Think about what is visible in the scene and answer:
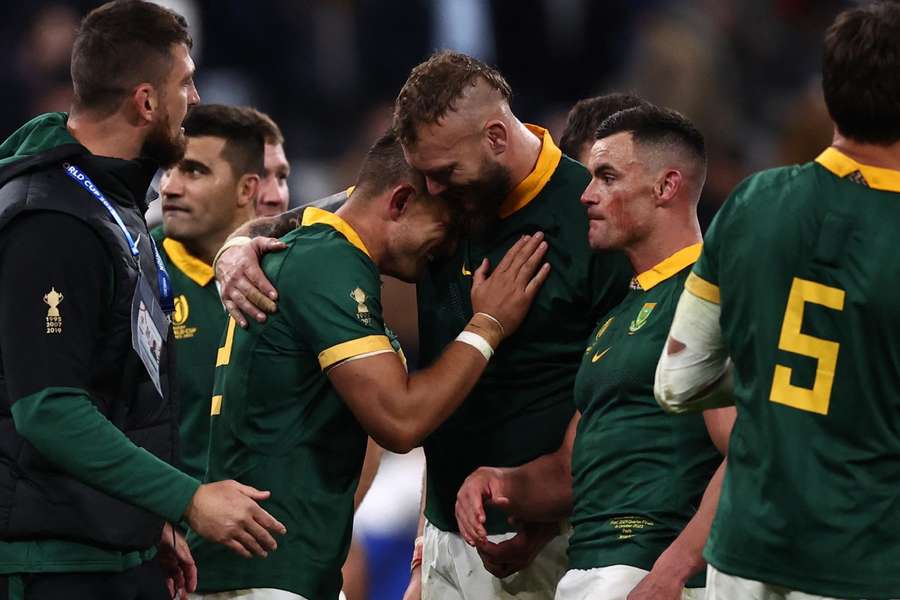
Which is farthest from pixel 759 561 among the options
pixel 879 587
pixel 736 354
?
pixel 736 354

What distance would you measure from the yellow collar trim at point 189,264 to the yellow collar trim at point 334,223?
66.4 inches

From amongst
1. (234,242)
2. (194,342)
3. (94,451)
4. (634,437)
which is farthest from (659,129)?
(194,342)

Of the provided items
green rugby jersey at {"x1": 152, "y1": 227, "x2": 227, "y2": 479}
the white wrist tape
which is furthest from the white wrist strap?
green rugby jersey at {"x1": 152, "y1": 227, "x2": 227, "y2": 479}

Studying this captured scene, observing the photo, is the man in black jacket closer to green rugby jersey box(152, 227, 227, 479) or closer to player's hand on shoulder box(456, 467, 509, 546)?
player's hand on shoulder box(456, 467, 509, 546)

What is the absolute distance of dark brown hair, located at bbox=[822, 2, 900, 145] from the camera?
2.71 m

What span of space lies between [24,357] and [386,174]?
3.79 ft

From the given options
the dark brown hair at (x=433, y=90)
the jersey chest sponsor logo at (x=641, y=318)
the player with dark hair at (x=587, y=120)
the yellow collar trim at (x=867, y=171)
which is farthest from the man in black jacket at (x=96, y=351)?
the yellow collar trim at (x=867, y=171)

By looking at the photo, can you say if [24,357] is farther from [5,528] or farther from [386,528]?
[386,528]

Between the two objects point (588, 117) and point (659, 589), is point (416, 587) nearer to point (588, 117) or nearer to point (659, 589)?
point (659, 589)

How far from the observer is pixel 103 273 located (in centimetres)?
351

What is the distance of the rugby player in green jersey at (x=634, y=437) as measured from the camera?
352 cm

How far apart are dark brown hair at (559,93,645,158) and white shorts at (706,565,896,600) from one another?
216 cm

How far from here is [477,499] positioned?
3816 mm

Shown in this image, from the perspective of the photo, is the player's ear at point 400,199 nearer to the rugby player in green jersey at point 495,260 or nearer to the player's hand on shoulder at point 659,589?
the rugby player in green jersey at point 495,260
